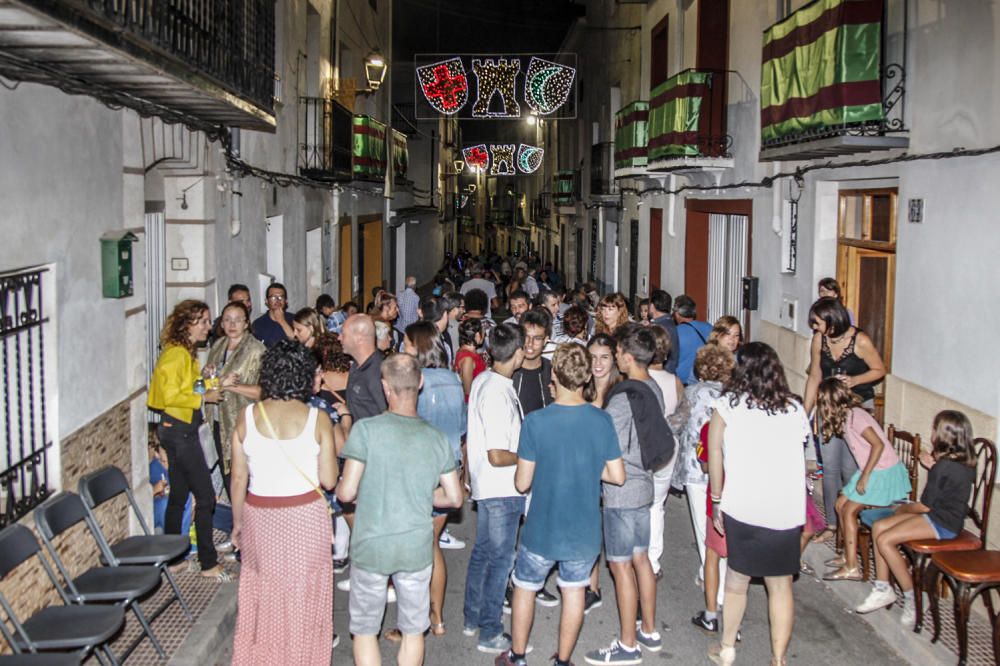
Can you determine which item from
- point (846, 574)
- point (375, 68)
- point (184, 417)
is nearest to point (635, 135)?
point (375, 68)

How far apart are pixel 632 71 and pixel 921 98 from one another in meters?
14.4

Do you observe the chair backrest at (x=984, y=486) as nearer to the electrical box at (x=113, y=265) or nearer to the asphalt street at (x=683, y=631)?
the asphalt street at (x=683, y=631)

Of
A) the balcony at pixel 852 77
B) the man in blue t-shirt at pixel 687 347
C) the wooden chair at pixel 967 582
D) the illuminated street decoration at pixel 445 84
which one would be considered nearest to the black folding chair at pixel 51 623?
the wooden chair at pixel 967 582

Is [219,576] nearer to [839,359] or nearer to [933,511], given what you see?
[933,511]

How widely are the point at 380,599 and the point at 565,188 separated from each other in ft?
97.5

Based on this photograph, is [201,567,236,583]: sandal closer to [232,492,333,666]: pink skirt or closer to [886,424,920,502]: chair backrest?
[232,492,333,666]: pink skirt

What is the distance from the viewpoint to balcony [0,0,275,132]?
4904 millimetres

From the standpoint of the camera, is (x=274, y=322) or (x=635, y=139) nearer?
(x=274, y=322)

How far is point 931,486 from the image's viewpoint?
6.29 m

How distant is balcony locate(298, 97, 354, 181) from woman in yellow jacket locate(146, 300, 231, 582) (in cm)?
844

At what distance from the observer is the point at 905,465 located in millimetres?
7816

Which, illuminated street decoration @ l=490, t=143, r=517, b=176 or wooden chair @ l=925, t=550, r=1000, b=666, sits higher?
illuminated street decoration @ l=490, t=143, r=517, b=176

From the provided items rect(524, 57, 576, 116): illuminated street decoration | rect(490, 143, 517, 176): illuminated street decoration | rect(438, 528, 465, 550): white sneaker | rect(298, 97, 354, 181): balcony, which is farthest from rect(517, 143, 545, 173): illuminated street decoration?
rect(438, 528, 465, 550): white sneaker

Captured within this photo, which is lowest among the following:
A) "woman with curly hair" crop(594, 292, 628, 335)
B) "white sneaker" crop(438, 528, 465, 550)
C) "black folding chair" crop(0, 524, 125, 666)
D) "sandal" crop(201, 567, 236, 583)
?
"white sneaker" crop(438, 528, 465, 550)
